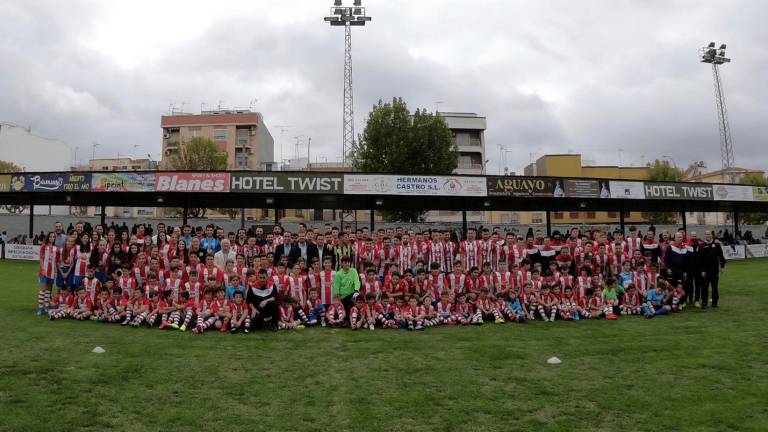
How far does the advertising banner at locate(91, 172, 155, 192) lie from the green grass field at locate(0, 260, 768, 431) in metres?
12.3

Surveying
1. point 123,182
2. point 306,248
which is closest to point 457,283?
point 306,248

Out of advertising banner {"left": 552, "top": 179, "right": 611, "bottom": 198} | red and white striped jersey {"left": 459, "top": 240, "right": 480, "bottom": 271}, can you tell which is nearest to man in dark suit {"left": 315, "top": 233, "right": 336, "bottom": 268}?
red and white striped jersey {"left": 459, "top": 240, "right": 480, "bottom": 271}

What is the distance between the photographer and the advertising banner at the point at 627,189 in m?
23.2

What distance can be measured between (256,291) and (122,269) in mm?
3116

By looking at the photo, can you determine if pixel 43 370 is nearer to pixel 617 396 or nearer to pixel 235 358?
pixel 235 358

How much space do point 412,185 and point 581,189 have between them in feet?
27.4

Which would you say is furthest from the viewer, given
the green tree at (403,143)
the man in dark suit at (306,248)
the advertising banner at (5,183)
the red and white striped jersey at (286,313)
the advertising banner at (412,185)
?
the green tree at (403,143)

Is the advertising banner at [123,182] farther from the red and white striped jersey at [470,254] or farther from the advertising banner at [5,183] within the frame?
the red and white striped jersey at [470,254]

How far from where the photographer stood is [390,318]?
373 inches

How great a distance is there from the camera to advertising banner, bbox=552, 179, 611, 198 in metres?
22.5

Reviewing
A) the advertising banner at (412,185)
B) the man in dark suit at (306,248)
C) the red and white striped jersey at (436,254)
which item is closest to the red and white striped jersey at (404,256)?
the red and white striped jersey at (436,254)

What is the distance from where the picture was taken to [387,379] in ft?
18.9

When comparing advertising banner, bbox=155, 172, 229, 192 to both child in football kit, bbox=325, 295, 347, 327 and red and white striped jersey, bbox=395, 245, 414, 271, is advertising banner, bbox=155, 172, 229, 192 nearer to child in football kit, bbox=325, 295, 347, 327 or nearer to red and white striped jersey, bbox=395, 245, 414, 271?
red and white striped jersey, bbox=395, 245, 414, 271

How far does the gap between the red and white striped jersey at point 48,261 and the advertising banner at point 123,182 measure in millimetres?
10989
